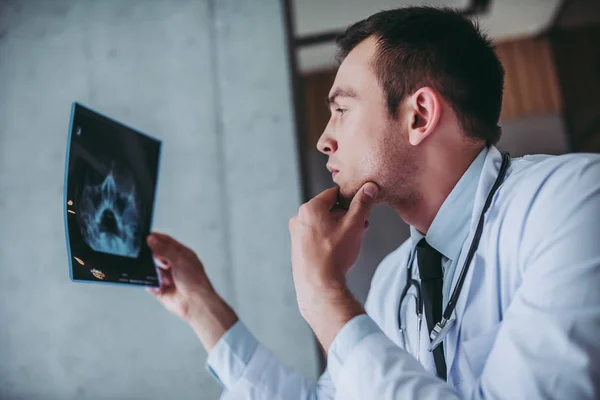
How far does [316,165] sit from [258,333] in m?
1.50

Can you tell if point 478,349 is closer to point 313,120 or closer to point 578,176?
point 578,176

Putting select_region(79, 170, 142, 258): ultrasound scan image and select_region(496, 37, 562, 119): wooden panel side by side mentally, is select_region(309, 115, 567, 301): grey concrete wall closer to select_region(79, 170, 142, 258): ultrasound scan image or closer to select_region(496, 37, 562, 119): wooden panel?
select_region(496, 37, 562, 119): wooden panel

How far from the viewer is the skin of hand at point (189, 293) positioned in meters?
1.21

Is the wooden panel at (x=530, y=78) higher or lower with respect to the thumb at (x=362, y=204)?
higher

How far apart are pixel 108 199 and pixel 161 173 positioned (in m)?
0.97

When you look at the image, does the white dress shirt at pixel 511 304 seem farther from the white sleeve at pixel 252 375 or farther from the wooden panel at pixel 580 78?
the wooden panel at pixel 580 78

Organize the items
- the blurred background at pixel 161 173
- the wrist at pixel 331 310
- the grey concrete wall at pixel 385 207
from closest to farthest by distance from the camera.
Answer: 1. the wrist at pixel 331 310
2. the blurred background at pixel 161 173
3. the grey concrete wall at pixel 385 207

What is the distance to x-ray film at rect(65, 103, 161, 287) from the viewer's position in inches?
38.4

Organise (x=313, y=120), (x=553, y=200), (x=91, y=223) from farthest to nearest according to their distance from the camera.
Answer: (x=313, y=120) → (x=91, y=223) → (x=553, y=200)

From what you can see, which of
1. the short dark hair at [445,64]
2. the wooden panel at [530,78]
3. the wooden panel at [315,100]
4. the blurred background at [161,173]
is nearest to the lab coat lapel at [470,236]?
the short dark hair at [445,64]

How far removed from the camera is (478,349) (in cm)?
83

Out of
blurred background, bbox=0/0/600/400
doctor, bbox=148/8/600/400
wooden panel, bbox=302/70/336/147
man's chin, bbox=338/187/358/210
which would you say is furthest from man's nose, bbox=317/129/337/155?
wooden panel, bbox=302/70/336/147

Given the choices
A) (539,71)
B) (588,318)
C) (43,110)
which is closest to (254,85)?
(43,110)

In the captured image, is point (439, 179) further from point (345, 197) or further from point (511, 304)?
point (511, 304)
